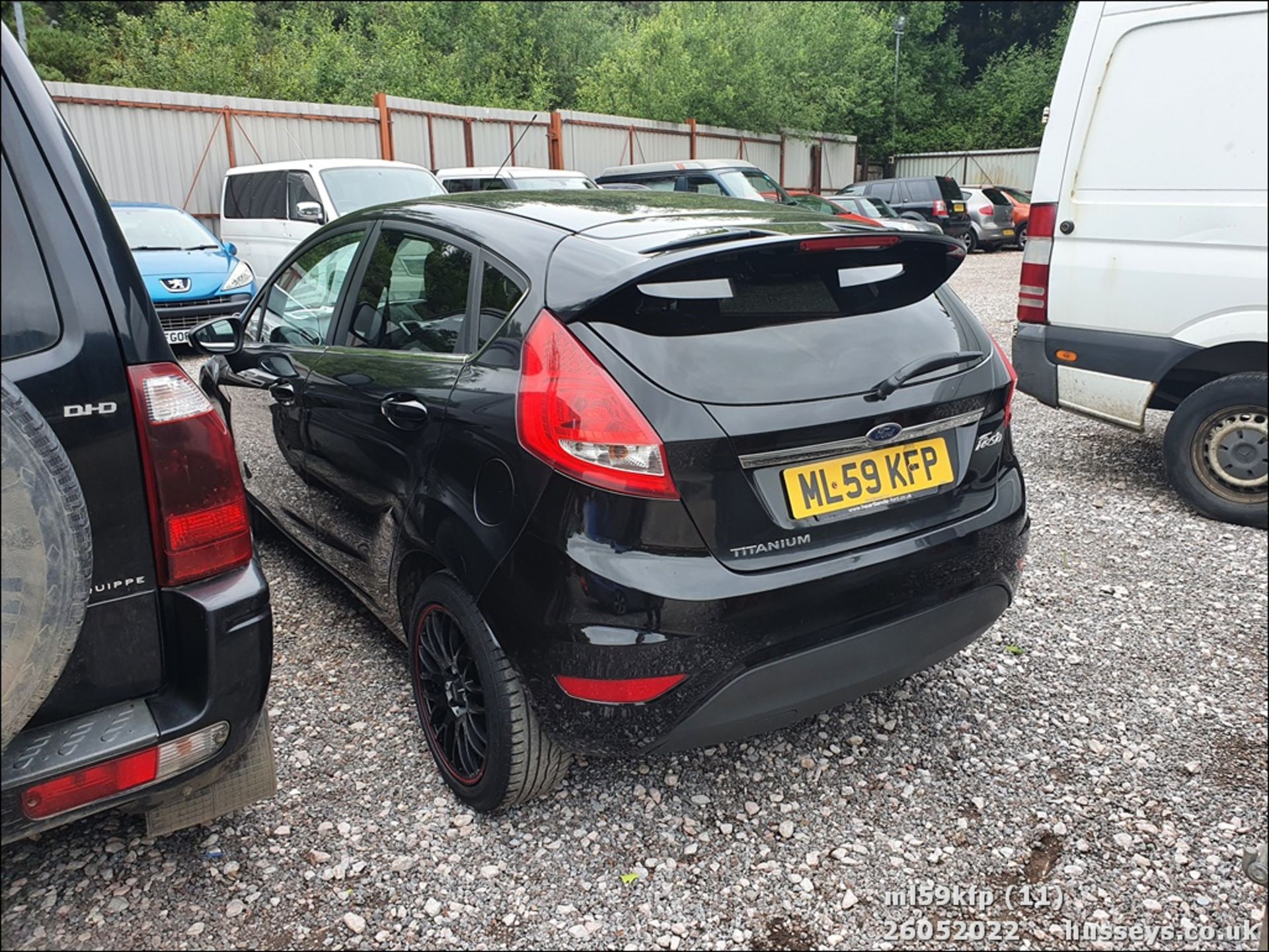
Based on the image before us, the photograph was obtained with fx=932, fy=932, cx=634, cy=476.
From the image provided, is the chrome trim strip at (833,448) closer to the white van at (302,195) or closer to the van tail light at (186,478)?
the van tail light at (186,478)

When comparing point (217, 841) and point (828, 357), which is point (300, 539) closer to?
point (217, 841)

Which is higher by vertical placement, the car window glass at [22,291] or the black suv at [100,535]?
the car window glass at [22,291]

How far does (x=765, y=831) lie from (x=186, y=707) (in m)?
1.41

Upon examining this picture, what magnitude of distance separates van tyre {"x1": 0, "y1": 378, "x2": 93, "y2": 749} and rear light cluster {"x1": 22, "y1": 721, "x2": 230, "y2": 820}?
0.57 feet

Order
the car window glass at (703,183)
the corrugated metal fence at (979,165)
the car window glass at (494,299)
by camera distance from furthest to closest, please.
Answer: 1. the corrugated metal fence at (979,165)
2. the car window glass at (703,183)
3. the car window glass at (494,299)

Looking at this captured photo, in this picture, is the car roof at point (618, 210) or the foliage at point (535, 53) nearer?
the car roof at point (618, 210)

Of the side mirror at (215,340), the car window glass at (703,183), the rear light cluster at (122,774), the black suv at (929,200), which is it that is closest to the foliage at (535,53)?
the black suv at (929,200)

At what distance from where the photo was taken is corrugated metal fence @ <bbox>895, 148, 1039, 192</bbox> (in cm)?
3138

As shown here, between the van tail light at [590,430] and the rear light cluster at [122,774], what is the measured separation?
0.90 metres

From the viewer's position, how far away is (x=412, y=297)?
109 inches

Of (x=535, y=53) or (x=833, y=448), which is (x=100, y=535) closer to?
(x=833, y=448)

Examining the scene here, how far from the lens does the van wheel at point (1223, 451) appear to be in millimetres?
4051

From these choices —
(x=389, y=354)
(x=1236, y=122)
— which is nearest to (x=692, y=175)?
(x=389, y=354)

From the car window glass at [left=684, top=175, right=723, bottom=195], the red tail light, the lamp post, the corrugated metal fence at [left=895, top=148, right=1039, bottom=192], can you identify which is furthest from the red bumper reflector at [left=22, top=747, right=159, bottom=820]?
the corrugated metal fence at [left=895, top=148, right=1039, bottom=192]
